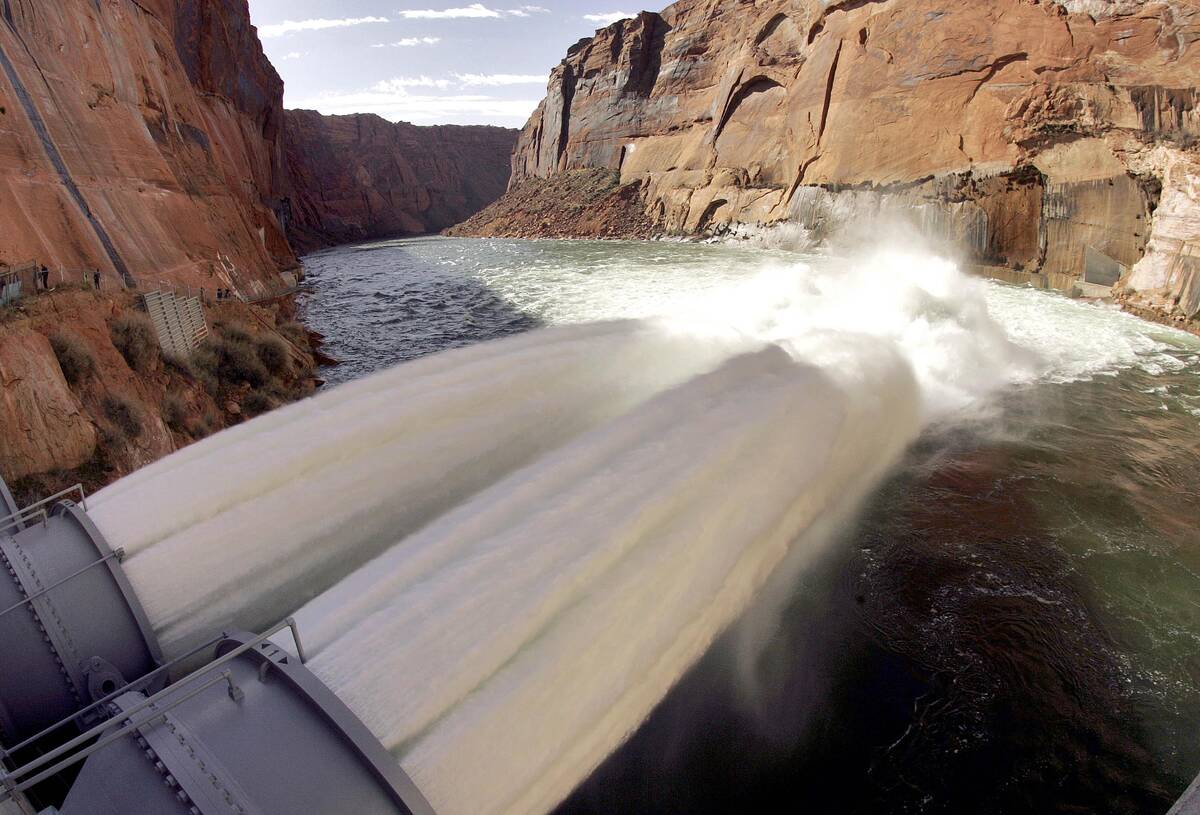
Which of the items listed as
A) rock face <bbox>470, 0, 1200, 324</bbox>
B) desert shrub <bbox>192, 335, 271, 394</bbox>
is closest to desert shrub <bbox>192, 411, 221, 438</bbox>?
desert shrub <bbox>192, 335, 271, 394</bbox>

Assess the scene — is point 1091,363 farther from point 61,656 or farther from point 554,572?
point 61,656

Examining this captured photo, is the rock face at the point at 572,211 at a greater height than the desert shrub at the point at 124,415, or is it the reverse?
the desert shrub at the point at 124,415

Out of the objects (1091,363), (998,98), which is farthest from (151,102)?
(998,98)

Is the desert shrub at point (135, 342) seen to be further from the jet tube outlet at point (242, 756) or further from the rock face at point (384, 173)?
the rock face at point (384, 173)

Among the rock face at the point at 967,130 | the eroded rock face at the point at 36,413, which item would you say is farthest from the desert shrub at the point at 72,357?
the rock face at the point at 967,130

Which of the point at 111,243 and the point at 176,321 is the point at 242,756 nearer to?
the point at 176,321

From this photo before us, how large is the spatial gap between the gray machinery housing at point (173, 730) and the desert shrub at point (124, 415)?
14.6 feet

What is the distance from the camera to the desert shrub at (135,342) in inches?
347

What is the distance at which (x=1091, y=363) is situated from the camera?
12242 millimetres

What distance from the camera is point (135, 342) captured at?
8.91m

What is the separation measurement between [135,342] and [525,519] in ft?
24.9

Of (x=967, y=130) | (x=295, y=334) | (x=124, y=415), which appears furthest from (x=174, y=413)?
(x=967, y=130)

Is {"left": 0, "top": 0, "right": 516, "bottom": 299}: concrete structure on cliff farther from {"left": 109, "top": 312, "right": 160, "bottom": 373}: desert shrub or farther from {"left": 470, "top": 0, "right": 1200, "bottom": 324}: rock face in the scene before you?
{"left": 470, "top": 0, "right": 1200, "bottom": 324}: rock face

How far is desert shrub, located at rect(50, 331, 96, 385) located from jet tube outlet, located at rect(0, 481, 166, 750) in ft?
14.7
